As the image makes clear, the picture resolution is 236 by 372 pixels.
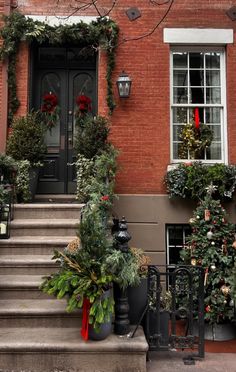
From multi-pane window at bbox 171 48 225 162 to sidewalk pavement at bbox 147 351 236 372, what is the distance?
3.94 m

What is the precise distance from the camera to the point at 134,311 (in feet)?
15.5

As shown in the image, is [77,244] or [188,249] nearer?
[77,244]

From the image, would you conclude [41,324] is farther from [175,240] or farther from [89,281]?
[175,240]

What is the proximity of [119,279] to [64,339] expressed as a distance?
895 mm

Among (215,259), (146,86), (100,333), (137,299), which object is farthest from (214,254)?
(146,86)

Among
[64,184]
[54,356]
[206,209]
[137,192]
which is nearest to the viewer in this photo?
[54,356]

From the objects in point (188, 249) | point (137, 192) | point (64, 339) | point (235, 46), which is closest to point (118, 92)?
point (137, 192)

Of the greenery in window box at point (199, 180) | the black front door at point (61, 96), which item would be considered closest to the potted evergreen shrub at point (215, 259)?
the greenery in window box at point (199, 180)

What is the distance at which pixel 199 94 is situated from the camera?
7.81 meters

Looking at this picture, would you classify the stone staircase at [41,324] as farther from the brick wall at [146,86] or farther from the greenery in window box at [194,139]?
the greenery in window box at [194,139]

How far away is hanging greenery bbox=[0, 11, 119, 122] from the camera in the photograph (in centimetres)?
740

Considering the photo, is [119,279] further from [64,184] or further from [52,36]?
[52,36]

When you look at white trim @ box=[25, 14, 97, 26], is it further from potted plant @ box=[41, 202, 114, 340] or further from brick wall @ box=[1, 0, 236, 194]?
potted plant @ box=[41, 202, 114, 340]

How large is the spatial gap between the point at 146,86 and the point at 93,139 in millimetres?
1613
